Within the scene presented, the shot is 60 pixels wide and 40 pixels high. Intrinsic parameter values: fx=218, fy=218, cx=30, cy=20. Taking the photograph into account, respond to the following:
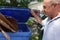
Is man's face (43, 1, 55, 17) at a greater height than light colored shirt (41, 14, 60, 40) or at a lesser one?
greater

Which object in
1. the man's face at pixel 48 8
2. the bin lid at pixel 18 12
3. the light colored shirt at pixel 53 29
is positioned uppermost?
the man's face at pixel 48 8

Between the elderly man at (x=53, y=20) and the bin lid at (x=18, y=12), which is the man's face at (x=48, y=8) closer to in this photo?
the elderly man at (x=53, y=20)

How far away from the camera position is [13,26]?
6.70 feet

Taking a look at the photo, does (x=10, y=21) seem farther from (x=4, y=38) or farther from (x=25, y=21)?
(x=25, y=21)

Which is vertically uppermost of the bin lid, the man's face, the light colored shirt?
the man's face

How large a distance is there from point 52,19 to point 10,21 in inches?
24.6

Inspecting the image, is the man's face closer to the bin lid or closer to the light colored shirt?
the light colored shirt

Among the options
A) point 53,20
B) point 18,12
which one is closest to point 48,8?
point 53,20

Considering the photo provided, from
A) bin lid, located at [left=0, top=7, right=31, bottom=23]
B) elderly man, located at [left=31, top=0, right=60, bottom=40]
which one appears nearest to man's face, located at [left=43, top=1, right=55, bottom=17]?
elderly man, located at [left=31, top=0, right=60, bottom=40]

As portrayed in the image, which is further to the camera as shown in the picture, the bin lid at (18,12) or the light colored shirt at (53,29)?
the bin lid at (18,12)

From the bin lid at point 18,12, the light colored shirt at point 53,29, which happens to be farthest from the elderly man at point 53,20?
the bin lid at point 18,12

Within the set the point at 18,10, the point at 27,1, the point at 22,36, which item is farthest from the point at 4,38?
the point at 27,1

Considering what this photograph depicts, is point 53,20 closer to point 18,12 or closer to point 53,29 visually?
point 53,29

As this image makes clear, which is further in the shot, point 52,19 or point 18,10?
point 18,10
